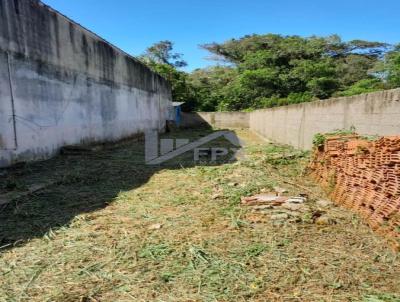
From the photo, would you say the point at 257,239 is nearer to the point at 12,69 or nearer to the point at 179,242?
the point at 179,242

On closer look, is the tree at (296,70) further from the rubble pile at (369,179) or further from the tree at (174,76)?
the rubble pile at (369,179)

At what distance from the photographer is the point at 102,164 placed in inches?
279

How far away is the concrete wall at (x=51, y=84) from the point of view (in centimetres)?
606

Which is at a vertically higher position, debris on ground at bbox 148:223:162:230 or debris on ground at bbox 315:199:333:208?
debris on ground at bbox 315:199:333:208

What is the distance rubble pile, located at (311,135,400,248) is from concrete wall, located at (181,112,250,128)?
17.3 m

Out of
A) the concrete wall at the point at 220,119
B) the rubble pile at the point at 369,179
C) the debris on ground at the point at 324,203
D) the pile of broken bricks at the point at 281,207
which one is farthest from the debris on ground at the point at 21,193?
the concrete wall at the point at 220,119

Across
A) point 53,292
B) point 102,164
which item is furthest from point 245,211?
point 102,164

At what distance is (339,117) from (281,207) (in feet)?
10.5

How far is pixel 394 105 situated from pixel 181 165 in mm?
3924

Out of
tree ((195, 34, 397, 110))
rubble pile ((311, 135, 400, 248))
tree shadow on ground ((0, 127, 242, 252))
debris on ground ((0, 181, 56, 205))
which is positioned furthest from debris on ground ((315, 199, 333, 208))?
tree ((195, 34, 397, 110))

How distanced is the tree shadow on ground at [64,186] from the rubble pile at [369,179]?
2.89 metres

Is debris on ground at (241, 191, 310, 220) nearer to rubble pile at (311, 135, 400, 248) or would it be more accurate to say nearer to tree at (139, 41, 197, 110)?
rubble pile at (311, 135, 400, 248)

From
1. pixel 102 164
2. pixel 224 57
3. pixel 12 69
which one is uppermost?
pixel 224 57

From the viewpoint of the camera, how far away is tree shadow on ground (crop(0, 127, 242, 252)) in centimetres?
345
